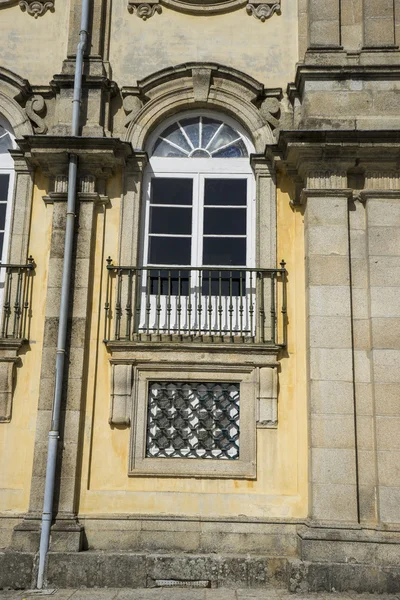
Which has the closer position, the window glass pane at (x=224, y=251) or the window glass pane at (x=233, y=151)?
the window glass pane at (x=224, y=251)

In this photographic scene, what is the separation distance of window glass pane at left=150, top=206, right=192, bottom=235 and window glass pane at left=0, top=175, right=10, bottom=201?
2242 millimetres

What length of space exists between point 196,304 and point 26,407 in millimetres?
2721

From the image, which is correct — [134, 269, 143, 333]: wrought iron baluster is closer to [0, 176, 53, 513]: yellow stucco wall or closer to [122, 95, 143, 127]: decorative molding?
[0, 176, 53, 513]: yellow stucco wall

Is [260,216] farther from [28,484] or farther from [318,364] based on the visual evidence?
[28,484]

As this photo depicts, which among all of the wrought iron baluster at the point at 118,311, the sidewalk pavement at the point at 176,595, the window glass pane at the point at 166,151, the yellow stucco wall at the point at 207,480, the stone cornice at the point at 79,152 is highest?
the window glass pane at the point at 166,151

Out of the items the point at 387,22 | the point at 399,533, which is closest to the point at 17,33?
the point at 387,22

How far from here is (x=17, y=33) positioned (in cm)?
1040

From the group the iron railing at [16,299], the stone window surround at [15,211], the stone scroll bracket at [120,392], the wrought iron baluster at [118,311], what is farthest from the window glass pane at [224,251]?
the stone window surround at [15,211]

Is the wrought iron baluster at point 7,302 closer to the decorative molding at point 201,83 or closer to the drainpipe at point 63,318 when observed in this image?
the drainpipe at point 63,318

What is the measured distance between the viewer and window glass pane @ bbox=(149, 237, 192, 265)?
9609mm

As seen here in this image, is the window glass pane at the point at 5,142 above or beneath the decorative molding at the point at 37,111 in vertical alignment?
beneath

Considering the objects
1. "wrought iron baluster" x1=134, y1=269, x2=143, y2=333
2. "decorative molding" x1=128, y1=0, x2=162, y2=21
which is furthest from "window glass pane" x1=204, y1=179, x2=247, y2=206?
"decorative molding" x1=128, y1=0, x2=162, y2=21

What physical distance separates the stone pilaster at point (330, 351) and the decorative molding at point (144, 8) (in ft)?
12.6

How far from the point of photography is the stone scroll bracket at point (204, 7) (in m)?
10.4
